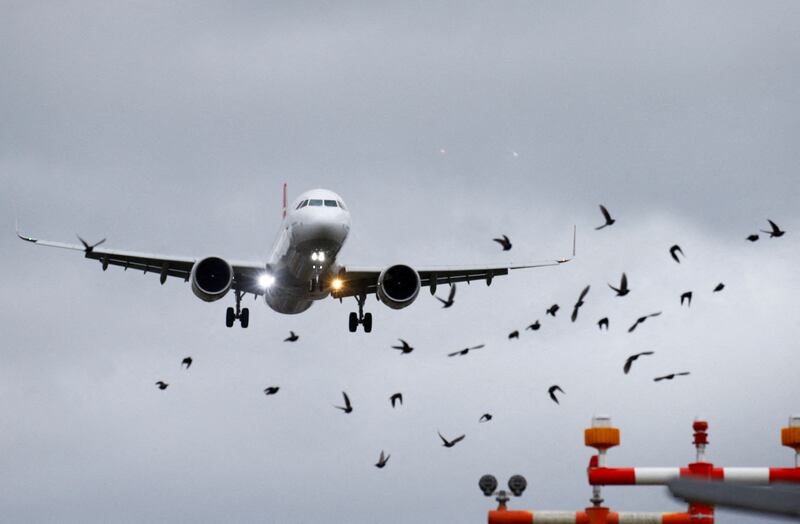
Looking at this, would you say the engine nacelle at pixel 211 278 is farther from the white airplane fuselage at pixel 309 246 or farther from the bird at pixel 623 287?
the bird at pixel 623 287

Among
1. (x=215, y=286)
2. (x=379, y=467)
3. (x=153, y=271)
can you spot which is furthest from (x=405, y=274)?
(x=379, y=467)

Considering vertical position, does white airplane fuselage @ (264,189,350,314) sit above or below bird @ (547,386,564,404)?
above

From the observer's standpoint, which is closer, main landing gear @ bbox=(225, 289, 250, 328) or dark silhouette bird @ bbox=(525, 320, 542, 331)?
dark silhouette bird @ bbox=(525, 320, 542, 331)

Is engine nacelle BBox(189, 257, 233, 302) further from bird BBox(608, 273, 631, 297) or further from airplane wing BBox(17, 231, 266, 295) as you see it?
bird BBox(608, 273, 631, 297)

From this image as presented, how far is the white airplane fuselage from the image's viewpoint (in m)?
44.5

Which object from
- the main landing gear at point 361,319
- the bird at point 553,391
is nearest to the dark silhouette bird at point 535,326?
the bird at point 553,391

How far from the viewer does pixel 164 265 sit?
5125cm

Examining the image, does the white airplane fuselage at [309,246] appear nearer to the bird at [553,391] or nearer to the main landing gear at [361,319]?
the main landing gear at [361,319]

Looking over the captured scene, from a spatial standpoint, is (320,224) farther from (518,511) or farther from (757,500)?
(757,500)

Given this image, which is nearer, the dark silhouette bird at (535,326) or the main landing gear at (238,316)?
the dark silhouette bird at (535,326)

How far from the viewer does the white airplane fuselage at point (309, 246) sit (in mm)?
44469

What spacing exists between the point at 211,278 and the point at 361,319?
9.12 metres

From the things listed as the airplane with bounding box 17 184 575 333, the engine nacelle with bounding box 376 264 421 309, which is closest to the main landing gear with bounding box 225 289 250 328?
the airplane with bounding box 17 184 575 333

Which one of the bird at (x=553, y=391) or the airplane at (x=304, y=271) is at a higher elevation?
the airplane at (x=304, y=271)
